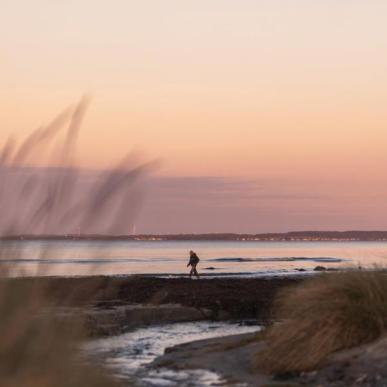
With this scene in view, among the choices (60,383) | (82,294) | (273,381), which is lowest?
(273,381)

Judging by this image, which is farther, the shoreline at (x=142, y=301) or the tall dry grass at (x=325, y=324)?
the tall dry grass at (x=325, y=324)

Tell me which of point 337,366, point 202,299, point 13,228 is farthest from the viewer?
point 202,299

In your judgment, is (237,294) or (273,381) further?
(237,294)

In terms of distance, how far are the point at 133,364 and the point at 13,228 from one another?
9.46 meters

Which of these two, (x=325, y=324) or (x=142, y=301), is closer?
(x=325, y=324)

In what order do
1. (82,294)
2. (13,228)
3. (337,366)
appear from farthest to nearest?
(337,366) < (82,294) < (13,228)

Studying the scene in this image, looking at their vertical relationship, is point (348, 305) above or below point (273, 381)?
above

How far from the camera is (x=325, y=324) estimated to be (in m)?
11.6

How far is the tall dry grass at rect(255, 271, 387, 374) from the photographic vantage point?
11.4 metres

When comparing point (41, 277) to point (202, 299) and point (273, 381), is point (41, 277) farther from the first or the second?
point (202, 299)

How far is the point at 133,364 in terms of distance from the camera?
42.7 feet

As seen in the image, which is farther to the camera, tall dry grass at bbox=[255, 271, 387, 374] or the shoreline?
tall dry grass at bbox=[255, 271, 387, 374]

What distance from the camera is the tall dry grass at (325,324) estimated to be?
448 inches

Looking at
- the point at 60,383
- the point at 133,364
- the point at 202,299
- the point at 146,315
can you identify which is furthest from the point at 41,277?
the point at 202,299
